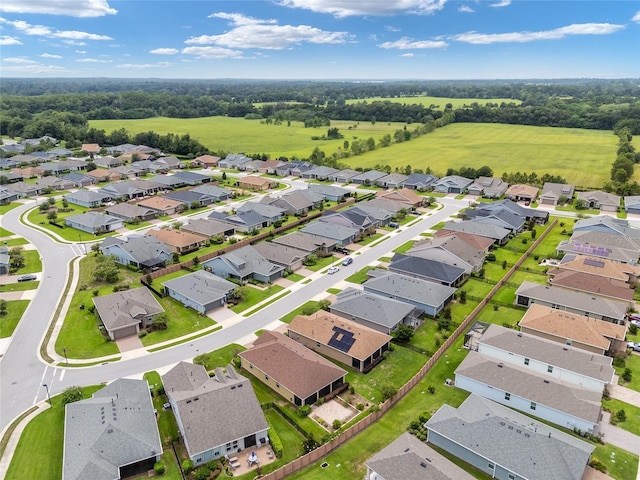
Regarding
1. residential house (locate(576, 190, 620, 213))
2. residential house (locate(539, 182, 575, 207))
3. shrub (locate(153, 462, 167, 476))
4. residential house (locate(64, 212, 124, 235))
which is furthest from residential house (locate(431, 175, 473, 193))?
shrub (locate(153, 462, 167, 476))

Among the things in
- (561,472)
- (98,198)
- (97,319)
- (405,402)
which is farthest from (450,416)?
(98,198)

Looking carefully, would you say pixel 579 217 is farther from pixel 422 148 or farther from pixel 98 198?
pixel 98 198

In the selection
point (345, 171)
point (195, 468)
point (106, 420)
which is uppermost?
point (345, 171)

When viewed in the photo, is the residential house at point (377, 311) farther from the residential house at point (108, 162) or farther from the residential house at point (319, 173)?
the residential house at point (108, 162)

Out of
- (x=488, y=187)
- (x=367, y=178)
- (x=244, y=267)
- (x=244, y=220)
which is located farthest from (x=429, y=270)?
(x=367, y=178)

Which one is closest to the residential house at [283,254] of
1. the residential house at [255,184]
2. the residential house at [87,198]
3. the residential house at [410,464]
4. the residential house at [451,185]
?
the residential house at [410,464]

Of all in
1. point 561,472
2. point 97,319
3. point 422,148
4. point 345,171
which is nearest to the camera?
point 561,472

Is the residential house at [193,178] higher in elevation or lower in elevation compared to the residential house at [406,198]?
higher
